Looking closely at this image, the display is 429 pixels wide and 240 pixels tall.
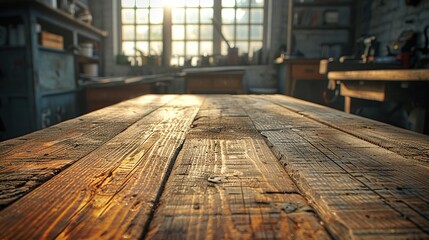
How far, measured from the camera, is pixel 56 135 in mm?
817

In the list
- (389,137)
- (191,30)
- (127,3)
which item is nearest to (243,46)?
(191,30)

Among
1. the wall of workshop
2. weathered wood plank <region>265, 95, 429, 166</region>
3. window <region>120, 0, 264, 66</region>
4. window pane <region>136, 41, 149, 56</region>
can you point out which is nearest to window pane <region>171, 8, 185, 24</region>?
window <region>120, 0, 264, 66</region>

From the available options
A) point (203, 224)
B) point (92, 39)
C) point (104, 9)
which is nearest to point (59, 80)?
point (92, 39)

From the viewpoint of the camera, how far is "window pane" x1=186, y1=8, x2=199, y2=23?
5527mm

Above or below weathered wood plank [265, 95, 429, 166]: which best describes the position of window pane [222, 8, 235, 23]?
above

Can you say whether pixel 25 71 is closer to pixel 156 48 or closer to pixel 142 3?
pixel 156 48

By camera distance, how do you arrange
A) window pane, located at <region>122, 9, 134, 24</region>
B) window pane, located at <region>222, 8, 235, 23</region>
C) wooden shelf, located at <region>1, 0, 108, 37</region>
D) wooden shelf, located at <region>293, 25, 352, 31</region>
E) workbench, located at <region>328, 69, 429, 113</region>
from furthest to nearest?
window pane, located at <region>122, 9, 134, 24</region>, window pane, located at <region>222, 8, 235, 23</region>, wooden shelf, located at <region>293, 25, 352, 31</region>, wooden shelf, located at <region>1, 0, 108, 37</region>, workbench, located at <region>328, 69, 429, 113</region>

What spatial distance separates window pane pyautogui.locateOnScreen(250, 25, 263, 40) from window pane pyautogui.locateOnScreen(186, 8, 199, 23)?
97cm

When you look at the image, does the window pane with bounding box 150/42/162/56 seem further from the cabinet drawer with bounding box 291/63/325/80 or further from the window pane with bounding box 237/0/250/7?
the cabinet drawer with bounding box 291/63/325/80

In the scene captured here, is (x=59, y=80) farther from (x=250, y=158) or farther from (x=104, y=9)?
(x=250, y=158)

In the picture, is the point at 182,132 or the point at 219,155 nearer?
the point at 219,155

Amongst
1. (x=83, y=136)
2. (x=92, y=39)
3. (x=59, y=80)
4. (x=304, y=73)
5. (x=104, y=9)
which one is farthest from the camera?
(x=104, y=9)

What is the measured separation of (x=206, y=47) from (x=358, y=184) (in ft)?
17.5

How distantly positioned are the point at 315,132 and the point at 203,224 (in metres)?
0.63
